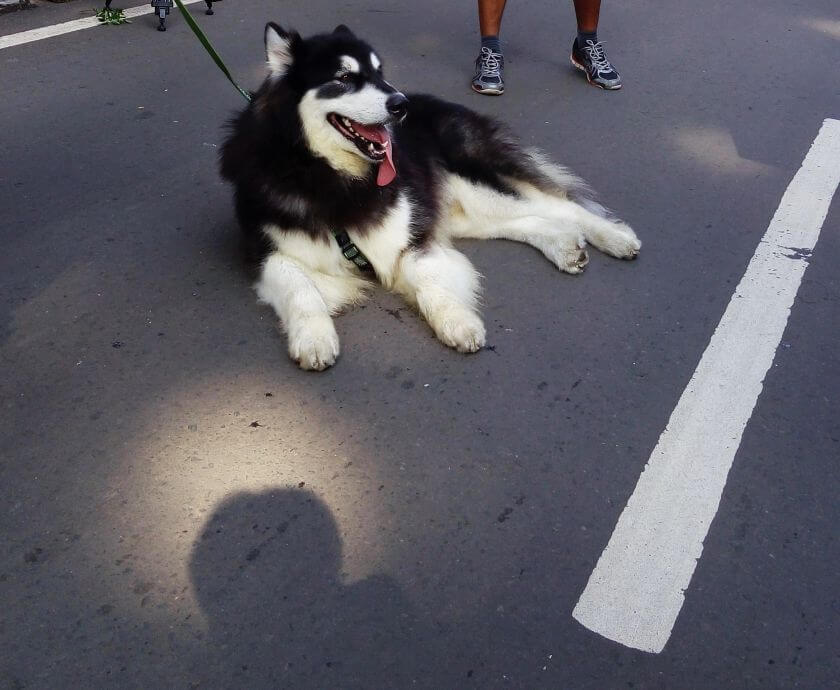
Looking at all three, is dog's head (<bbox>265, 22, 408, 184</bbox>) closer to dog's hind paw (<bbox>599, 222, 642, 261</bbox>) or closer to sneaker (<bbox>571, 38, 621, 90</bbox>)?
dog's hind paw (<bbox>599, 222, 642, 261</bbox>)

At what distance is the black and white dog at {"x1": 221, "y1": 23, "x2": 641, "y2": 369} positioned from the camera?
302 centimetres

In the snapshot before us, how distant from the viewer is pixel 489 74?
543 centimetres

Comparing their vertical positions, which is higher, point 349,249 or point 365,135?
point 365,135

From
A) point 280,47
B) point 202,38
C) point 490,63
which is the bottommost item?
point 490,63

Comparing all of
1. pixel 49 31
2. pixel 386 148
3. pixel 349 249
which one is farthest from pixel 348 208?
pixel 49 31

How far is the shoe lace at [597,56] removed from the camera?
5555 mm

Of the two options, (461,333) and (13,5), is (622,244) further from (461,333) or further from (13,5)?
(13,5)

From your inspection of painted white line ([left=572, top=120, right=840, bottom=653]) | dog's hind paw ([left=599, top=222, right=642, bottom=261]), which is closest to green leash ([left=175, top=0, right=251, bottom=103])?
dog's hind paw ([left=599, top=222, right=642, bottom=261])

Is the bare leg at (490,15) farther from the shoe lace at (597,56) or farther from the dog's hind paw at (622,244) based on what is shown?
the dog's hind paw at (622,244)

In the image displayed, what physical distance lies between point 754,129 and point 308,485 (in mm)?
4073

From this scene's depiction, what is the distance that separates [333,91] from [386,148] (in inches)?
12.3

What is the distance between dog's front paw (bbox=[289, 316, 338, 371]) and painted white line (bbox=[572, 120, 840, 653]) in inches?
48.2

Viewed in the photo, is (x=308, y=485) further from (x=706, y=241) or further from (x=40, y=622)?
(x=706, y=241)

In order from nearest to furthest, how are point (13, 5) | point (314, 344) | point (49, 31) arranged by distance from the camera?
point (314, 344), point (49, 31), point (13, 5)
